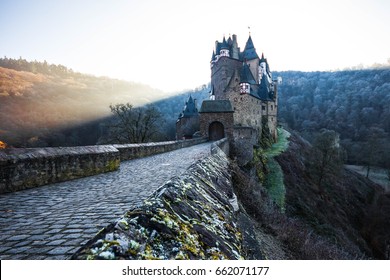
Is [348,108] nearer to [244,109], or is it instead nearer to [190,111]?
[244,109]

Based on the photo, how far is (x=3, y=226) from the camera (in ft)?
9.87

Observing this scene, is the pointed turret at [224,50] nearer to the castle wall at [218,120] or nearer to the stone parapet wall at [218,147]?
the castle wall at [218,120]

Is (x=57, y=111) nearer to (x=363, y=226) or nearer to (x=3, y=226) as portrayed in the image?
(x=3, y=226)

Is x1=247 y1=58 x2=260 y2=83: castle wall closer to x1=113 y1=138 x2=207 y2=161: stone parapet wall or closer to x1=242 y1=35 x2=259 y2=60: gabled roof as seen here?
x1=242 y1=35 x2=259 y2=60: gabled roof

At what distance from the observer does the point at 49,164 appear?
230 inches

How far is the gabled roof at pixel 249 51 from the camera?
2023 inches

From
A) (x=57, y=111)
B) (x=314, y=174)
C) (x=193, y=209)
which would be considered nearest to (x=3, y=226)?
(x=193, y=209)

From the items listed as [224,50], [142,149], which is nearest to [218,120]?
[142,149]

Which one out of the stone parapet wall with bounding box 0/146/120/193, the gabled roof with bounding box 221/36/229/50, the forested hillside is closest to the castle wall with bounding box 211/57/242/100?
the gabled roof with bounding box 221/36/229/50

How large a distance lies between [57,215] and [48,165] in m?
3.02

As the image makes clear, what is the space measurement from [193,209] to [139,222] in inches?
31.6

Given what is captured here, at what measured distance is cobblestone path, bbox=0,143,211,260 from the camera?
7.66 feet

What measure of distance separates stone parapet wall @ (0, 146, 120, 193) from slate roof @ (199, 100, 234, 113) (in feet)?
65.1
